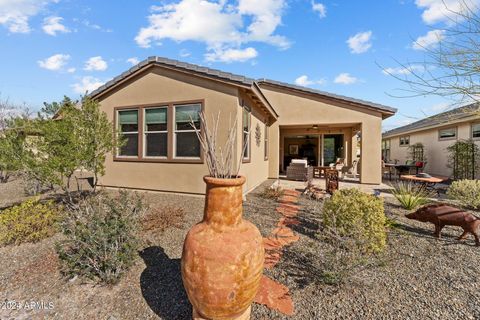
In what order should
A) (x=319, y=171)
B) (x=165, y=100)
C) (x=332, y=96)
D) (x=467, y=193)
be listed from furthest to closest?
(x=319, y=171) → (x=332, y=96) → (x=165, y=100) → (x=467, y=193)

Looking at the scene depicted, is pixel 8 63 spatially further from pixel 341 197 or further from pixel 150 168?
pixel 341 197

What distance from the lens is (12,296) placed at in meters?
2.93

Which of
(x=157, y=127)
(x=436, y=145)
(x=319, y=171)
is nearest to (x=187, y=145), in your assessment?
(x=157, y=127)

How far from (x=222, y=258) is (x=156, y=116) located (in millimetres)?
6959

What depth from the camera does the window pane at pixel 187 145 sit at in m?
7.23

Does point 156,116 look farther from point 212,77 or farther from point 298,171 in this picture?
point 298,171

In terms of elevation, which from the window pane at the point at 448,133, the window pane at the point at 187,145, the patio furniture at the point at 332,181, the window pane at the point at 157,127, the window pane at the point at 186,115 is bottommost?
the patio furniture at the point at 332,181

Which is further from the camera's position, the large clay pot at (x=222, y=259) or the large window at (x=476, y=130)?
the large window at (x=476, y=130)

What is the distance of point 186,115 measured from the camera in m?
7.32

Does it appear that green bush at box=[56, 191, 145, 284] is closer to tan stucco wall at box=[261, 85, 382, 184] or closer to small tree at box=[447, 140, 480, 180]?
tan stucco wall at box=[261, 85, 382, 184]

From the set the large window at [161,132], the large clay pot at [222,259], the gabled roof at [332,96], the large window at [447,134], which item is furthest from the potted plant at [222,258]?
the large window at [447,134]

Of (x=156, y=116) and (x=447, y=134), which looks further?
(x=447, y=134)

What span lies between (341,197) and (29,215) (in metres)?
6.49

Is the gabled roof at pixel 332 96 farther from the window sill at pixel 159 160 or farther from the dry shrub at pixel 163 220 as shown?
the dry shrub at pixel 163 220
